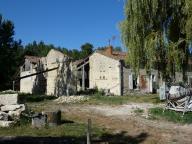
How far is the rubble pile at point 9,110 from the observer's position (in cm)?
1748

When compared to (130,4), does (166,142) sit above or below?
below

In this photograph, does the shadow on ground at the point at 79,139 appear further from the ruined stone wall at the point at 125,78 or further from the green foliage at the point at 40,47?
the green foliage at the point at 40,47

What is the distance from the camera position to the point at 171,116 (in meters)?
20.4

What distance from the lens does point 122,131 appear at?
54.5 feet

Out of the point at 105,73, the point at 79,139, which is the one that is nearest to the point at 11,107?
the point at 79,139

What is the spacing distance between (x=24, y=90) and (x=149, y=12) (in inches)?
1272

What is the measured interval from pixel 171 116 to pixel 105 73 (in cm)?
2419

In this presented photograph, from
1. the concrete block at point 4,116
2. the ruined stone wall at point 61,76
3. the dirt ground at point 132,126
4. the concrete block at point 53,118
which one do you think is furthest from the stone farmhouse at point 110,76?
the concrete block at point 53,118

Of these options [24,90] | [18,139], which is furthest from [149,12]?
[24,90]

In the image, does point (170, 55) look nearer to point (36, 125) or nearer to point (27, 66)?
point (36, 125)

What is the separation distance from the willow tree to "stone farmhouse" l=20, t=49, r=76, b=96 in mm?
13851

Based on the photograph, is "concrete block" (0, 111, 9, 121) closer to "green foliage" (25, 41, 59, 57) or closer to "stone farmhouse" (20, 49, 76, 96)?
"stone farmhouse" (20, 49, 76, 96)

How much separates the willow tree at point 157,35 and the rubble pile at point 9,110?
7832 millimetres

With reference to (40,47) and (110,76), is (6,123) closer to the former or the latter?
(110,76)
